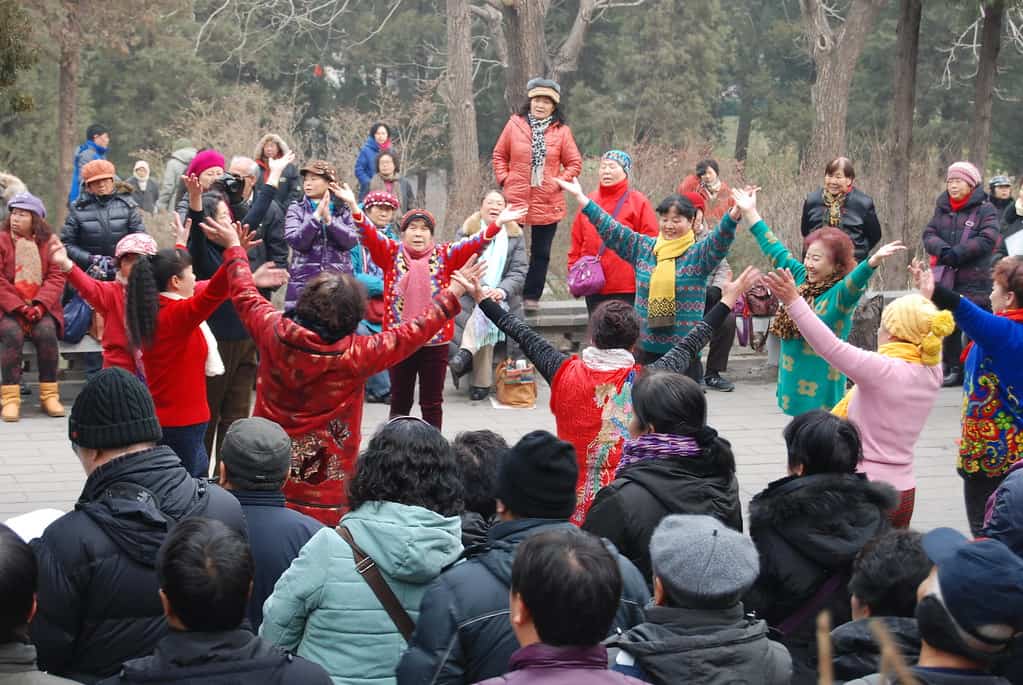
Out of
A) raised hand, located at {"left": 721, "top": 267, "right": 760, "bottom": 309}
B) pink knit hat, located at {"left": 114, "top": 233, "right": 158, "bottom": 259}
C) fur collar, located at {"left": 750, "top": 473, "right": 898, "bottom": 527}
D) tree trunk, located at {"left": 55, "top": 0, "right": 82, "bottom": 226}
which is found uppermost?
tree trunk, located at {"left": 55, "top": 0, "right": 82, "bottom": 226}

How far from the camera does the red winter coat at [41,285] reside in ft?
34.3

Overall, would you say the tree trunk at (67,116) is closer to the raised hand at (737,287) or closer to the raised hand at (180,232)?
the raised hand at (180,232)

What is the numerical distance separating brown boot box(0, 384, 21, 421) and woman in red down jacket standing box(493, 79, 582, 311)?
448cm

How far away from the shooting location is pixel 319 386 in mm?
5957

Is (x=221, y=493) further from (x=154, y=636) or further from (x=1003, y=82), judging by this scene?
(x=1003, y=82)

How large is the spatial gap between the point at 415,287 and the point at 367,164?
7814 mm

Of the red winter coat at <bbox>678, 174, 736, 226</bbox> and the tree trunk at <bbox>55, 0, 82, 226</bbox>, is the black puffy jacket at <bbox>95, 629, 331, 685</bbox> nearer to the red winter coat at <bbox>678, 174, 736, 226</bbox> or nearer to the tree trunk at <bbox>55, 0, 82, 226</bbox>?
the red winter coat at <bbox>678, 174, 736, 226</bbox>

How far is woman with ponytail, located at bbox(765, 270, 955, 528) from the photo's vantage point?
6.07 m

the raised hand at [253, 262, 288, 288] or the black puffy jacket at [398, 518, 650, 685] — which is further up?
the raised hand at [253, 262, 288, 288]

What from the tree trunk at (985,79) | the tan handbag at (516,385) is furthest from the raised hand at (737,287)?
the tree trunk at (985,79)

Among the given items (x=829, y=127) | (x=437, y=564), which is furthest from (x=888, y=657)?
(x=829, y=127)

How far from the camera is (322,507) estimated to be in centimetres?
608

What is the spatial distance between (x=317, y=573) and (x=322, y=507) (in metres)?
2.20

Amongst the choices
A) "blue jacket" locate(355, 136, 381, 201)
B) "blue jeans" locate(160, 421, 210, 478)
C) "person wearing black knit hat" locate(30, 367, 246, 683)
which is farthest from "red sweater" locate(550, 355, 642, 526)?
"blue jacket" locate(355, 136, 381, 201)
